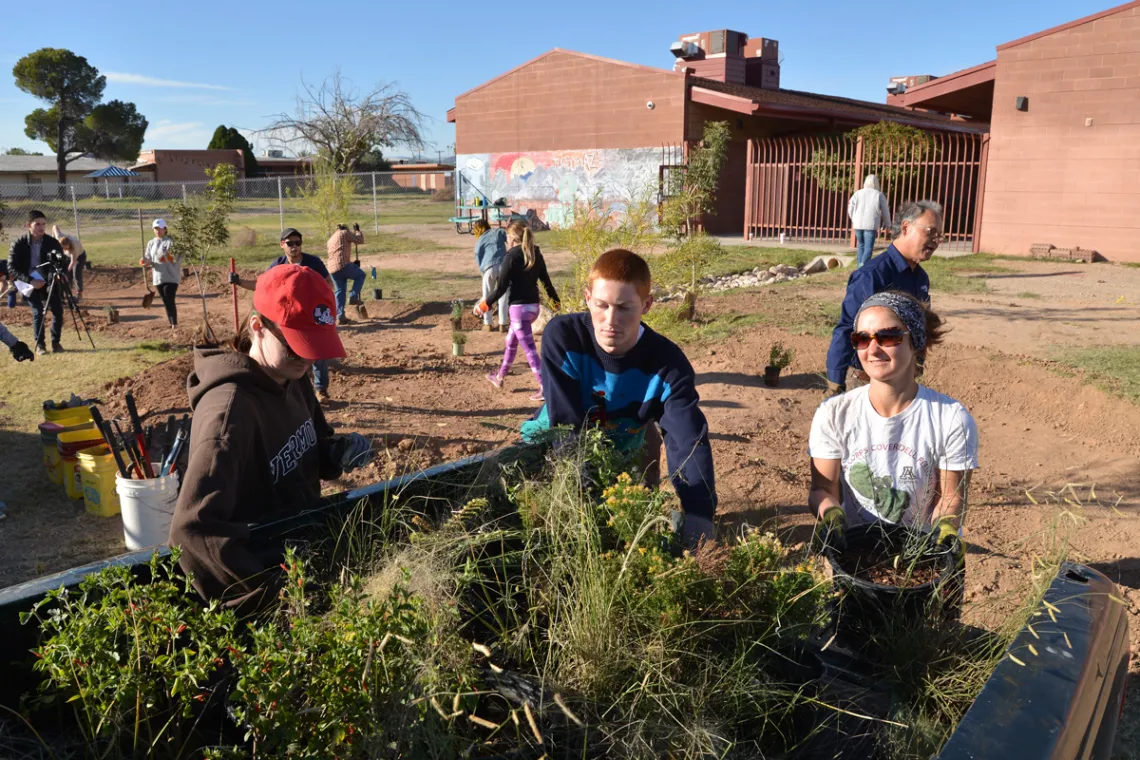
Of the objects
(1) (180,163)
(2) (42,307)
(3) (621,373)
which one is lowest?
(2) (42,307)

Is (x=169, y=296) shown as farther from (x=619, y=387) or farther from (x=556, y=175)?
(x=556, y=175)

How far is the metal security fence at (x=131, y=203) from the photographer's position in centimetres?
2530

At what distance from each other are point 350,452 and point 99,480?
384 cm

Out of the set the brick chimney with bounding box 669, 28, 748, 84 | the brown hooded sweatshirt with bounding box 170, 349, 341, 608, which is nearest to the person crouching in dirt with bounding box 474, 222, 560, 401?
the brown hooded sweatshirt with bounding box 170, 349, 341, 608

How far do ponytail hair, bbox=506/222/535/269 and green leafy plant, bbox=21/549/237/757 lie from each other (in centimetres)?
717

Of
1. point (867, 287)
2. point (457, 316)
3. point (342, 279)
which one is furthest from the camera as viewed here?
point (342, 279)

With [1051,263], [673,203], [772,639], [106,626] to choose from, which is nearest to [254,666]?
[106,626]

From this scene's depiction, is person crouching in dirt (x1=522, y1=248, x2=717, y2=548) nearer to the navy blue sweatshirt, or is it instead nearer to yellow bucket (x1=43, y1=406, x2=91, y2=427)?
the navy blue sweatshirt

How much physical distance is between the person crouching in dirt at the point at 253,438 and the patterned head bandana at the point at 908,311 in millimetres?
1689

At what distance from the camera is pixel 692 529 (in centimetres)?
194

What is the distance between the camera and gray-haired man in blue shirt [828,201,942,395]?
473 cm

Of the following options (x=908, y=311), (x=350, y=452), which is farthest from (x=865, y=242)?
(x=350, y=452)

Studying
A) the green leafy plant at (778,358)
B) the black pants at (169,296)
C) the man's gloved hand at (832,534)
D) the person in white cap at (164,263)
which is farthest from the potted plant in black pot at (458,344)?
the man's gloved hand at (832,534)

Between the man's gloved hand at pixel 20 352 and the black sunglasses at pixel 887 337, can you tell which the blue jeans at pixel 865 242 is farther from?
the black sunglasses at pixel 887 337
